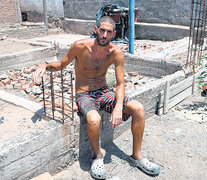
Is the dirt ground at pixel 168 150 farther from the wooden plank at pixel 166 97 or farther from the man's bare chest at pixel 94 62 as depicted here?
the man's bare chest at pixel 94 62

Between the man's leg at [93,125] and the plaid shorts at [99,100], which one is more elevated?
the plaid shorts at [99,100]

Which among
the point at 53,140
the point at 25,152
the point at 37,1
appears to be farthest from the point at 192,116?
the point at 37,1

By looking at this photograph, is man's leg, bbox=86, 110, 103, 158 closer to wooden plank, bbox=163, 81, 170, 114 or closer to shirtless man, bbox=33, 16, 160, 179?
shirtless man, bbox=33, 16, 160, 179

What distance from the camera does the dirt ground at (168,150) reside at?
3.13 metres

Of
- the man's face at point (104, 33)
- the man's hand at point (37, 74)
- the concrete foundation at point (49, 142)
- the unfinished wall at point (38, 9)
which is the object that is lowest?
the concrete foundation at point (49, 142)

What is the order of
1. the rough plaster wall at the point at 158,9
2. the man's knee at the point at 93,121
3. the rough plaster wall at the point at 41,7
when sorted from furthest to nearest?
the rough plaster wall at the point at 41,7
the rough plaster wall at the point at 158,9
the man's knee at the point at 93,121

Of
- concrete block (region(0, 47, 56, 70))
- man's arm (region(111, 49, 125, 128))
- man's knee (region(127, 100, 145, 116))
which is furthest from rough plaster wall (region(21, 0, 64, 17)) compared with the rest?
man's knee (region(127, 100, 145, 116))

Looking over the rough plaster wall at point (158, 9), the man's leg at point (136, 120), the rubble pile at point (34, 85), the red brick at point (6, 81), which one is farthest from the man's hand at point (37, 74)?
the rough plaster wall at point (158, 9)

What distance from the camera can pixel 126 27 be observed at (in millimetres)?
10984

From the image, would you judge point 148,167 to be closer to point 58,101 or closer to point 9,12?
point 58,101

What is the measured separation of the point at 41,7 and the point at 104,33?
14103 millimetres

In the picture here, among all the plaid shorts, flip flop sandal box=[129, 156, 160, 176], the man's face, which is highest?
the man's face

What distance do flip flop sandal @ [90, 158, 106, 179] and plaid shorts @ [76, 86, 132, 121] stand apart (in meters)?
0.61

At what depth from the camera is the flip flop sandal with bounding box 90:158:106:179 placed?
9.52 feet
